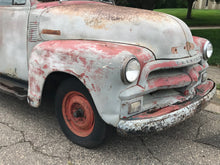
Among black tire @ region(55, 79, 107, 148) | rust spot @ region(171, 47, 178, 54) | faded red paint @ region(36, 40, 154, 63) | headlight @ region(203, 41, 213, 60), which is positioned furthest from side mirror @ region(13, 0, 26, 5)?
headlight @ region(203, 41, 213, 60)

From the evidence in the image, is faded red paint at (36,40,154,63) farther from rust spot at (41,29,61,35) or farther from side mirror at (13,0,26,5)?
side mirror at (13,0,26,5)

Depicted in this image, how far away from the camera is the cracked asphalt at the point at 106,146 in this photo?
271 centimetres

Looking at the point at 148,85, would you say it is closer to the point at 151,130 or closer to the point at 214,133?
the point at 151,130

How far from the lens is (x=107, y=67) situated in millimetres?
2375

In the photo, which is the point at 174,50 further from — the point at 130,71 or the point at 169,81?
the point at 130,71

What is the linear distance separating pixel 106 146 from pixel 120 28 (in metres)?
1.33

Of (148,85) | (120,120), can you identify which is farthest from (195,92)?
(120,120)

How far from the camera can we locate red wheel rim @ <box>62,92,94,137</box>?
2738 mm

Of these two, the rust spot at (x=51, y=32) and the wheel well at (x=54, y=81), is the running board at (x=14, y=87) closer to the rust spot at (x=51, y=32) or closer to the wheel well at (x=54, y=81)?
the wheel well at (x=54, y=81)

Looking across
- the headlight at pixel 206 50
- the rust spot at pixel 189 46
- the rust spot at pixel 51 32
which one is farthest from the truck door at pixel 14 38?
the headlight at pixel 206 50

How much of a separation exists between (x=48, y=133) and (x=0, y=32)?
1.63 meters

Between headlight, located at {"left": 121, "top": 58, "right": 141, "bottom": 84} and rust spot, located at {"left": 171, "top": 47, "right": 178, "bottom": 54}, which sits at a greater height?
rust spot, located at {"left": 171, "top": 47, "right": 178, "bottom": 54}

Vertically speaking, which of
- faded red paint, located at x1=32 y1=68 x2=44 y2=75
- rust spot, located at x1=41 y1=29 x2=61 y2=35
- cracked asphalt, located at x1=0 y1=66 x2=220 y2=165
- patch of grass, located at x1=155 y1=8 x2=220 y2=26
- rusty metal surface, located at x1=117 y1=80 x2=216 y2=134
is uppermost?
rust spot, located at x1=41 y1=29 x2=61 y2=35

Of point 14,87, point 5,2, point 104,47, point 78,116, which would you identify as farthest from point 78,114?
point 5,2
